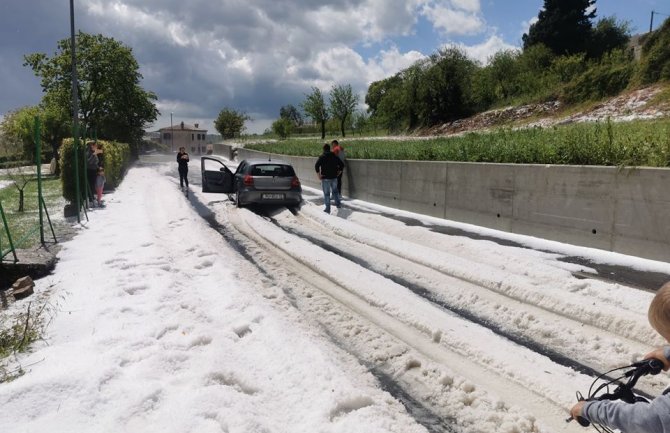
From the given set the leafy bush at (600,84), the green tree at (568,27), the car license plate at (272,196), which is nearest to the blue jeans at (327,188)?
the car license plate at (272,196)

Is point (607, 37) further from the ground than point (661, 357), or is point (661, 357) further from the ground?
point (607, 37)

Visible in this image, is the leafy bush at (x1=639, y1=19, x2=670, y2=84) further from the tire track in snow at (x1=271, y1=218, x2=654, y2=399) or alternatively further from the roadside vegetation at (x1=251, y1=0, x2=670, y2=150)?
the tire track in snow at (x1=271, y1=218, x2=654, y2=399)

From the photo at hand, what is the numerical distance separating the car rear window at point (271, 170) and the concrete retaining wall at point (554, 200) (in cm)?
337

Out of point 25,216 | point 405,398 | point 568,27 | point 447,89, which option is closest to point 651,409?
point 405,398

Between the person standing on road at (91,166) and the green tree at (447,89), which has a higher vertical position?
the green tree at (447,89)

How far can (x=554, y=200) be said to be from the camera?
8781mm

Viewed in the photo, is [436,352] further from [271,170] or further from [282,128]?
[282,128]

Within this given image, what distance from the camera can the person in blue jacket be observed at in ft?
6.00

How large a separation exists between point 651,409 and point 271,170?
41.1 ft

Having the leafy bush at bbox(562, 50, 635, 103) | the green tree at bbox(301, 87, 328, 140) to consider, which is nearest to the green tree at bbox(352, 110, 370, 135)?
the green tree at bbox(301, 87, 328, 140)

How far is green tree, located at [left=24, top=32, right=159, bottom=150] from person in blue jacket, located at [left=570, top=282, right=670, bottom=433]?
1807 inches

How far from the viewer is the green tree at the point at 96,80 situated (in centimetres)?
4134

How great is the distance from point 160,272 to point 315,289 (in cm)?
230

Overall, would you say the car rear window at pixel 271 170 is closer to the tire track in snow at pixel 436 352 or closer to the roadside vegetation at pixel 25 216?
the roadside vegetation at pixel 25 216
